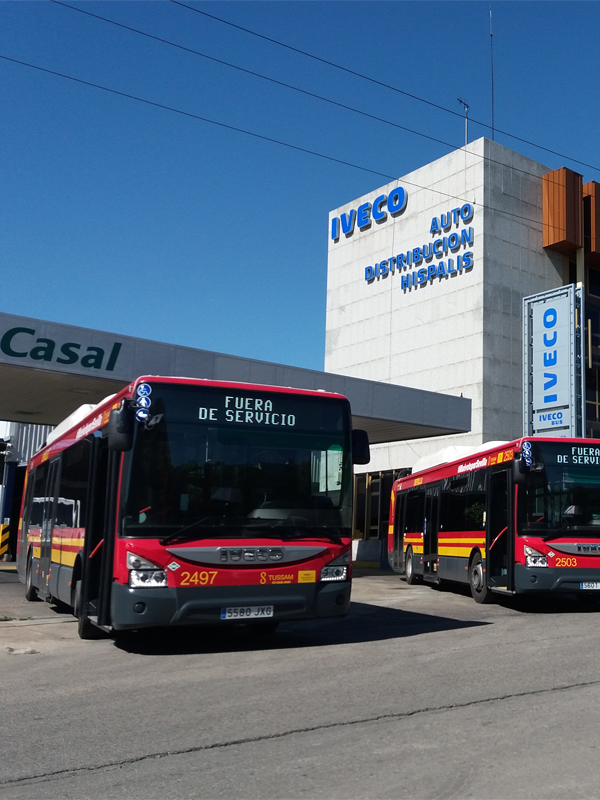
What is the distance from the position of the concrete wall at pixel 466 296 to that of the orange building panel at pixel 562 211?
42cm

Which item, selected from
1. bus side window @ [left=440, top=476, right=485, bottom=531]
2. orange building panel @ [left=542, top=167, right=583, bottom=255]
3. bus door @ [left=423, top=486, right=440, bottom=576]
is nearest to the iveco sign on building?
orange building panel @ [left=542, top=167, right=583, bottom=255]

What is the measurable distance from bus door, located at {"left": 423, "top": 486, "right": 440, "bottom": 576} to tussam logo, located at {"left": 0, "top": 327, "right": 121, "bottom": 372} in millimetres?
7898

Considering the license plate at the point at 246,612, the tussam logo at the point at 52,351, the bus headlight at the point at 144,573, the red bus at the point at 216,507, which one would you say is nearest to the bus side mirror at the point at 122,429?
the red bus at the point at 216,507

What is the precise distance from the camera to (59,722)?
20.2 feet

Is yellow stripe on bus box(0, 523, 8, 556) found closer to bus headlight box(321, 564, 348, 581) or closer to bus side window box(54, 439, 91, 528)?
bus side window box(54, 439, 91, 528)

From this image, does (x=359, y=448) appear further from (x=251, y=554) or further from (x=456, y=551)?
(x=456, y=551)

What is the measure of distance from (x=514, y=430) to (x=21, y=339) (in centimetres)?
2379

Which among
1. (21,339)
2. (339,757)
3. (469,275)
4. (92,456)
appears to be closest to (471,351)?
(469,275)

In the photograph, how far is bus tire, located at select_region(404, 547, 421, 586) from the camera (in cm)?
2200

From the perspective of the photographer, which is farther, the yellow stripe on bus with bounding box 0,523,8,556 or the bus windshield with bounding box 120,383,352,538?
the yellow stripe on bus with bounding box 0,523,8,556

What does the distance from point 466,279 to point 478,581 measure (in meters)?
23.1

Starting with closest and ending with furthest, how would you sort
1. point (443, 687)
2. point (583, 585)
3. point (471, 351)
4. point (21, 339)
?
point (443, 687) < point (583, 585) < point (21, 339) < point (471, 351)

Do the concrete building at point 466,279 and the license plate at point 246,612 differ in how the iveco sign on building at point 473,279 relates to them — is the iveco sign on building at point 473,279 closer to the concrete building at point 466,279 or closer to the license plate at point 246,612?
the concrete building at point 466,279

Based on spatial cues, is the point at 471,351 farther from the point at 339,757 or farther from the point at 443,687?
the point at 339,757
